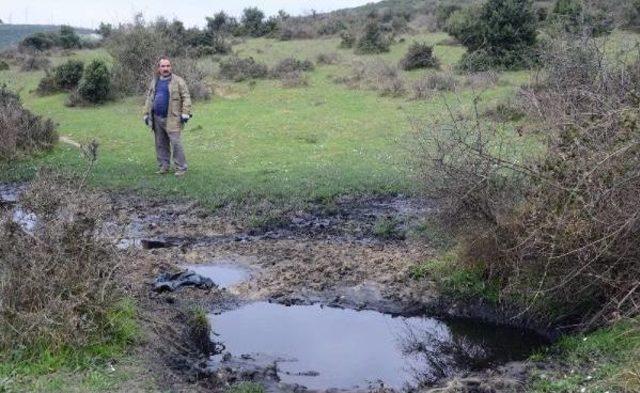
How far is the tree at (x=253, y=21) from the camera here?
4528 centimetres

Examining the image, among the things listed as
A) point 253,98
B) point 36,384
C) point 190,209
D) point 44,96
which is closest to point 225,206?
point 190,209

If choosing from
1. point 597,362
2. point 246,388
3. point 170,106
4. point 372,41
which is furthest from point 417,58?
point 246,388

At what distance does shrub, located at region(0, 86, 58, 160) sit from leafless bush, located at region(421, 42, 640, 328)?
11.1 m

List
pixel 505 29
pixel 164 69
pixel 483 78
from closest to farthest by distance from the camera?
pixel 483 78
pixel 164 69
pixel 505 29

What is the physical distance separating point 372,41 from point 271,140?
17163mm

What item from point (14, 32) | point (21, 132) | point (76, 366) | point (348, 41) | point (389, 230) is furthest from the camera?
point (14, 32)

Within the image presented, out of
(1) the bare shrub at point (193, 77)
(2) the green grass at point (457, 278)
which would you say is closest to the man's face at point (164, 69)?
(2) the green grass at point (457, 278)

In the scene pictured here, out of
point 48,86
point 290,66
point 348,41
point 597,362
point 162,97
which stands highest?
point 348,41

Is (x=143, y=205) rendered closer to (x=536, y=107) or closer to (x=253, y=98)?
(x=536, y=107)

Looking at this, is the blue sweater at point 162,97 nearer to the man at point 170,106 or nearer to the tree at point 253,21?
the man at point 170,106

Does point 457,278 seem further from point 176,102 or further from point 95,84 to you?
point 95,84

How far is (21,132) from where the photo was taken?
17.1 meters

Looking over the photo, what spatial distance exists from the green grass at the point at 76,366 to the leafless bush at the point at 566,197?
12.3 feet

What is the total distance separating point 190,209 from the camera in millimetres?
12578
